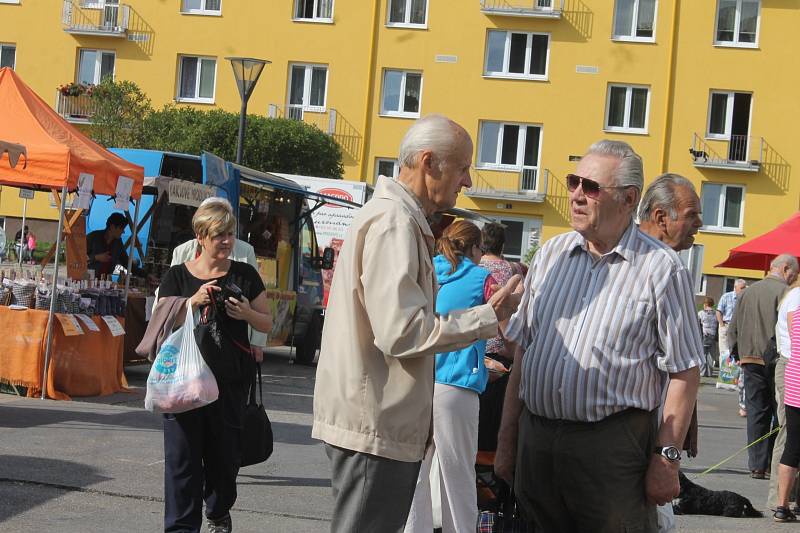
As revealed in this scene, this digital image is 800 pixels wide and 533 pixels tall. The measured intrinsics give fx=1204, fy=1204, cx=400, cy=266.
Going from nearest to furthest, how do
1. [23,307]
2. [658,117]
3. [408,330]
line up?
[408,330] < [23,307] < [658,117]

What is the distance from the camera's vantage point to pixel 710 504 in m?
8.91

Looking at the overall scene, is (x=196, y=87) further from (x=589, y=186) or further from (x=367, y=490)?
(x=367, y=490)

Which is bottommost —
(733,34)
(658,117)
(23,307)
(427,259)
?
(23,307)

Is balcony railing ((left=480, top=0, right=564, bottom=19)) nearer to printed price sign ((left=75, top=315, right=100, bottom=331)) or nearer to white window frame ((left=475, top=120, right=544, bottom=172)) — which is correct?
white window frame ((left=475, top=120, right=544, bottom=172))

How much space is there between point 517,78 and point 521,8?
2.42 m

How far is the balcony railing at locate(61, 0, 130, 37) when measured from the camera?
43.6m

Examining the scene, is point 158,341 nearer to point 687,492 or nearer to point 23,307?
point 687,492

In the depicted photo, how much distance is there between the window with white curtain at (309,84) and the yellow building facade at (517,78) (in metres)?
0.05

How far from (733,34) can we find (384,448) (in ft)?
134

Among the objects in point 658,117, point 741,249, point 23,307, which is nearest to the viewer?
point 23,307

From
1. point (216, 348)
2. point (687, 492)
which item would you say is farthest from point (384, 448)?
point (687, 492)

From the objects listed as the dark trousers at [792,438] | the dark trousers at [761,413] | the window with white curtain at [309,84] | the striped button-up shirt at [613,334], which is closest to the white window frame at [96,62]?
the window with white curtain at [309,84]

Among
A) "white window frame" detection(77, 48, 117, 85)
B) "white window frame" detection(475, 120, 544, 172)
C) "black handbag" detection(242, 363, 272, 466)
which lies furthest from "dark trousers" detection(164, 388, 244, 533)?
"white window frame" detection(77, 48, 117, 85)

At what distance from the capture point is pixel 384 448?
152 inches
